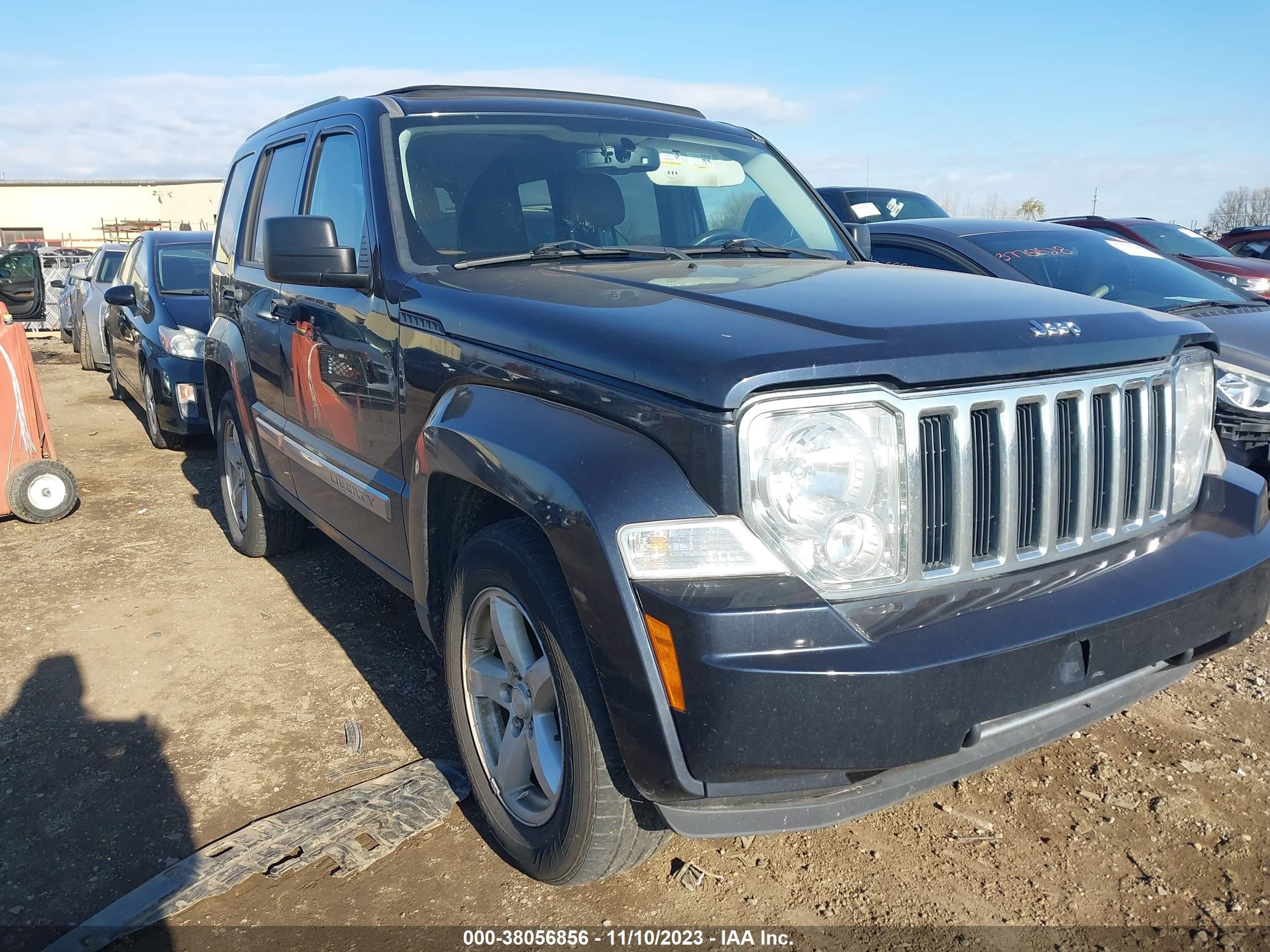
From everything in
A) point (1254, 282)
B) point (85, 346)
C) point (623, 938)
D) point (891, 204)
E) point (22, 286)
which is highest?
point (891, 204)

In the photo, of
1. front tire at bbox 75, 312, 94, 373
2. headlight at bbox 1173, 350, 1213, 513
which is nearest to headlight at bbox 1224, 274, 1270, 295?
headlight at bbox 1173, 350, 1213, 513

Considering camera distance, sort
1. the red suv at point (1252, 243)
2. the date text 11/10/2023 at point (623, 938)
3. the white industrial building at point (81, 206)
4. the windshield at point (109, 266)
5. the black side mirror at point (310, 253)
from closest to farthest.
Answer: the date text 11/10/2023 at point (623, 938) < the black side mirror at point (310, 253) < the windshield at point (109, 266) < the red suv at point (1252, 243) < the white industrial building at point (81, 206)

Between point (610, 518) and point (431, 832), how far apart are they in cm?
138

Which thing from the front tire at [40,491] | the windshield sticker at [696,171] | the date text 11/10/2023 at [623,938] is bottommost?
the date text 11/10/2023 at [623,938]

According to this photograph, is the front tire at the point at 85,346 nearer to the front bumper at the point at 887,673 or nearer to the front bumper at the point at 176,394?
the front bumper at the point at 176,394

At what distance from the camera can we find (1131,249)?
6258mm

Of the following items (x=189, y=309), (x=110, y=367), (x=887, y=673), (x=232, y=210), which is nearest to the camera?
(x=887, y=673)

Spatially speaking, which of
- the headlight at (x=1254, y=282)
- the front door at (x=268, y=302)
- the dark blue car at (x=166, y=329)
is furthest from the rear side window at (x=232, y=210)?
the headlight at (x=1254, y=282)

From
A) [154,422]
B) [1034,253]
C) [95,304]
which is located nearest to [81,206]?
[95,304]

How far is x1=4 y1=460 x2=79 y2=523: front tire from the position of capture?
592 cm

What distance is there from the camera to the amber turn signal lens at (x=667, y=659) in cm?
188

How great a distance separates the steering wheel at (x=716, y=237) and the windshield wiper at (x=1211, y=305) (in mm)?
3270

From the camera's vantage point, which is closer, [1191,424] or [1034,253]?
[1191,424]

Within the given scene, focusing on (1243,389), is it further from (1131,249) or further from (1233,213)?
(1233,213)
